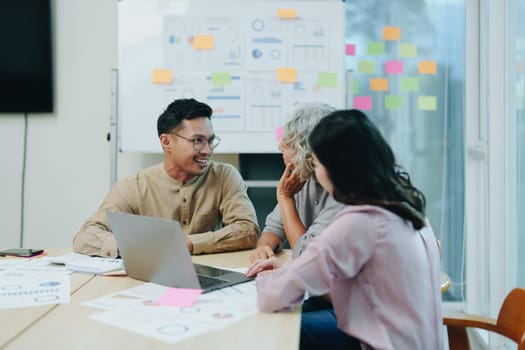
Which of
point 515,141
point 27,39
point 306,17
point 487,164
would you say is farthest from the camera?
point 27,39

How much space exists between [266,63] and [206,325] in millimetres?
2000

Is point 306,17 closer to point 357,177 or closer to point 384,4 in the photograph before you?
point 384,4

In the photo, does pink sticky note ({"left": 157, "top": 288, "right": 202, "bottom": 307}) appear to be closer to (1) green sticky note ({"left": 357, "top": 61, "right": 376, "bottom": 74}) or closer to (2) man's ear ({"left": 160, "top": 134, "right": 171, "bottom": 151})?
(2) man's ear ({"left": 160, "top": 134, "right": 171, "bottom": 151})

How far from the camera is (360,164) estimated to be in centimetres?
129

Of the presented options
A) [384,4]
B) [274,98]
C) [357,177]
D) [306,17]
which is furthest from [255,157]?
[357,177]

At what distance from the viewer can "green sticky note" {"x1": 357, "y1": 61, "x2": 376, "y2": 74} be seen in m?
3.24

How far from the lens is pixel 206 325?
1.23 meters

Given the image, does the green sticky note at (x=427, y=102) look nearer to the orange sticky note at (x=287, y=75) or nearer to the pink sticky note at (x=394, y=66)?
the pink sticky note at (x=394, y=66)

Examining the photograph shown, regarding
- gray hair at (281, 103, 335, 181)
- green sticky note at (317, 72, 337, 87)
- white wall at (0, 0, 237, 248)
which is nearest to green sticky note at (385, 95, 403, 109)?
green sticky note at (317, 72, 337, 87)

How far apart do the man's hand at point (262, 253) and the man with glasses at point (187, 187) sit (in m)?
0.24

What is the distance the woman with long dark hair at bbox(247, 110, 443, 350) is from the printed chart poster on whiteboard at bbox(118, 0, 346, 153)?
169cm

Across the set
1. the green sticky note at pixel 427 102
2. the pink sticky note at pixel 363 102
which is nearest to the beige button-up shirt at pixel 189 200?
the pink sticky note at pixel 363 102

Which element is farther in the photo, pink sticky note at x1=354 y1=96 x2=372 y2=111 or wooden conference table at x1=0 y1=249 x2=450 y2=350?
pink sticky note at x1=354 y1=96 x2=372 y2=111

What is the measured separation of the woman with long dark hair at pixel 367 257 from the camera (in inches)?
49.2
